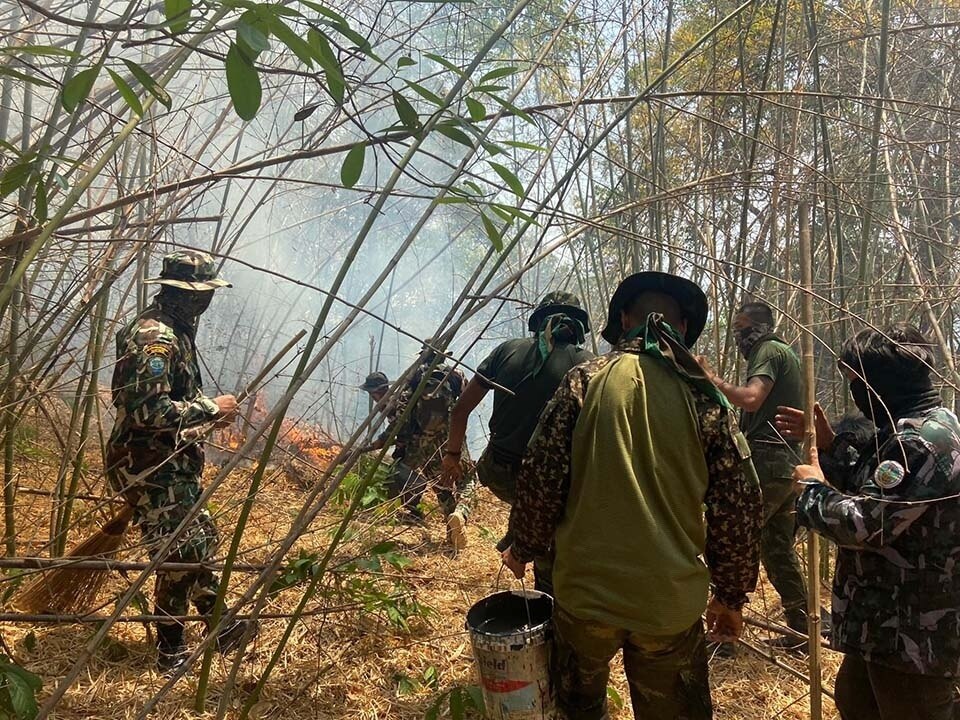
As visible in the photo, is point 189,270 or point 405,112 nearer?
point 405,112

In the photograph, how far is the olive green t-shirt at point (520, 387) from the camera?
2.50m

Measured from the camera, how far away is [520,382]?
8.28 ft

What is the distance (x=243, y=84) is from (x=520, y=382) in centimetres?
191

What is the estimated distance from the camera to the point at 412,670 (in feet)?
7.91

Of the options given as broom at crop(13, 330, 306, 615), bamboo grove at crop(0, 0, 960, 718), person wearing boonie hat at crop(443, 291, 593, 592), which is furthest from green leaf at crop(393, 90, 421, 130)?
broom at crop(13, 330, 306, 615)

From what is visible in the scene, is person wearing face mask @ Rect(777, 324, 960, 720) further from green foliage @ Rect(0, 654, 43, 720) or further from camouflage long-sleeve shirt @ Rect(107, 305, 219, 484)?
camouflage long-sleeve shirt @ Rect(107, 305, 219, 484)

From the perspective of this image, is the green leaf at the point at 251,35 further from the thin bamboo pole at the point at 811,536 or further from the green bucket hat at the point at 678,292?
the thin bamboo pole at the point at 811,536

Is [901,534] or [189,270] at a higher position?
[189,270]

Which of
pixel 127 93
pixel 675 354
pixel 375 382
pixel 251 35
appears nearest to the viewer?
pixel 251 35

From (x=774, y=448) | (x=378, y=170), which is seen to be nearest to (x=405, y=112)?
(x=378, y=170)

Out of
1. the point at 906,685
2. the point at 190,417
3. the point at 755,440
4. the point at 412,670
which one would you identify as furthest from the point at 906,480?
the point at 190,417

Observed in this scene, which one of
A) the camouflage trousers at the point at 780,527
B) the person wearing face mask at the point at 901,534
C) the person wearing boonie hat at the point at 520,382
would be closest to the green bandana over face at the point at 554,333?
the person wearing boonie hat at the point at 520,382

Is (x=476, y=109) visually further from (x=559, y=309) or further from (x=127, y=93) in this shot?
(x=559, y=309)

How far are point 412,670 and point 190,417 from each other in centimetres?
130
